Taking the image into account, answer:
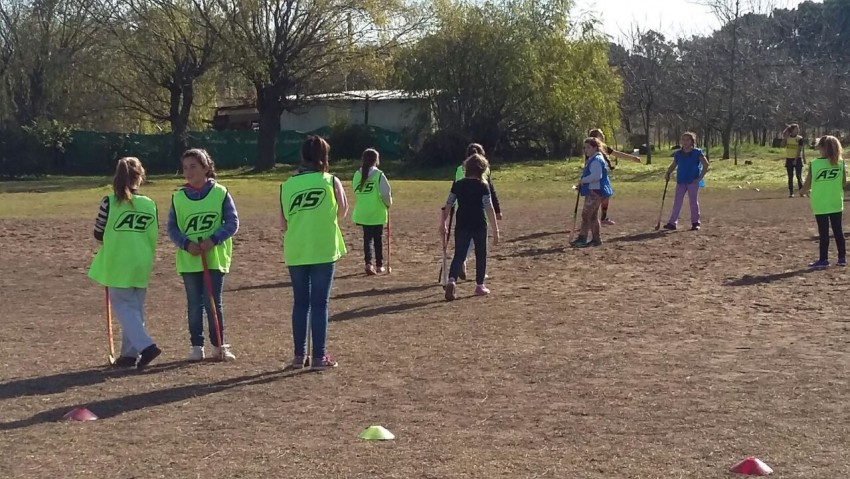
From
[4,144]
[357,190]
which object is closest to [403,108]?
[4,144]

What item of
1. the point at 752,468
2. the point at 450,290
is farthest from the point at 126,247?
the point at 752,468

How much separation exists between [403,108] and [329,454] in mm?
47352

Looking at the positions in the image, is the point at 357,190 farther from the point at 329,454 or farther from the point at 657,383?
the point at 329,454

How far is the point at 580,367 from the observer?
29.3 feet

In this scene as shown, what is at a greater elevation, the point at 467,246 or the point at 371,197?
the point at 371,197

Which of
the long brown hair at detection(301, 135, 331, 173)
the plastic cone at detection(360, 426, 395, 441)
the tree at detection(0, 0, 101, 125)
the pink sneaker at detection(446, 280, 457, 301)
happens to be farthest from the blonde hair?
the tree at detection(0, 0, 101, 125)

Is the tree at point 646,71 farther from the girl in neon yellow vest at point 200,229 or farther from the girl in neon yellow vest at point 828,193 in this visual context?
the girl in neon yellow vest at point 200,229

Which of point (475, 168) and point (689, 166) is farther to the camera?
point (689, 166)

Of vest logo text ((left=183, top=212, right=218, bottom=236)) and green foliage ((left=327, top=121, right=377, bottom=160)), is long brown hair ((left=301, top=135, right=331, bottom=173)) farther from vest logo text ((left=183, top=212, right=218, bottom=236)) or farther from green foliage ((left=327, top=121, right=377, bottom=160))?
green foliage ((left=327, top=121, right=377, bottom=160))

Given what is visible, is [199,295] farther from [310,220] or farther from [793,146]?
[793,146]

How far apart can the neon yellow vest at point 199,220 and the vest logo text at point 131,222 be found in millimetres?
292

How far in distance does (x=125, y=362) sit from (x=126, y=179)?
61.4 inches

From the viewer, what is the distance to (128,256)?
909 cm

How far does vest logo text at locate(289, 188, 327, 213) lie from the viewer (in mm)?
8781
